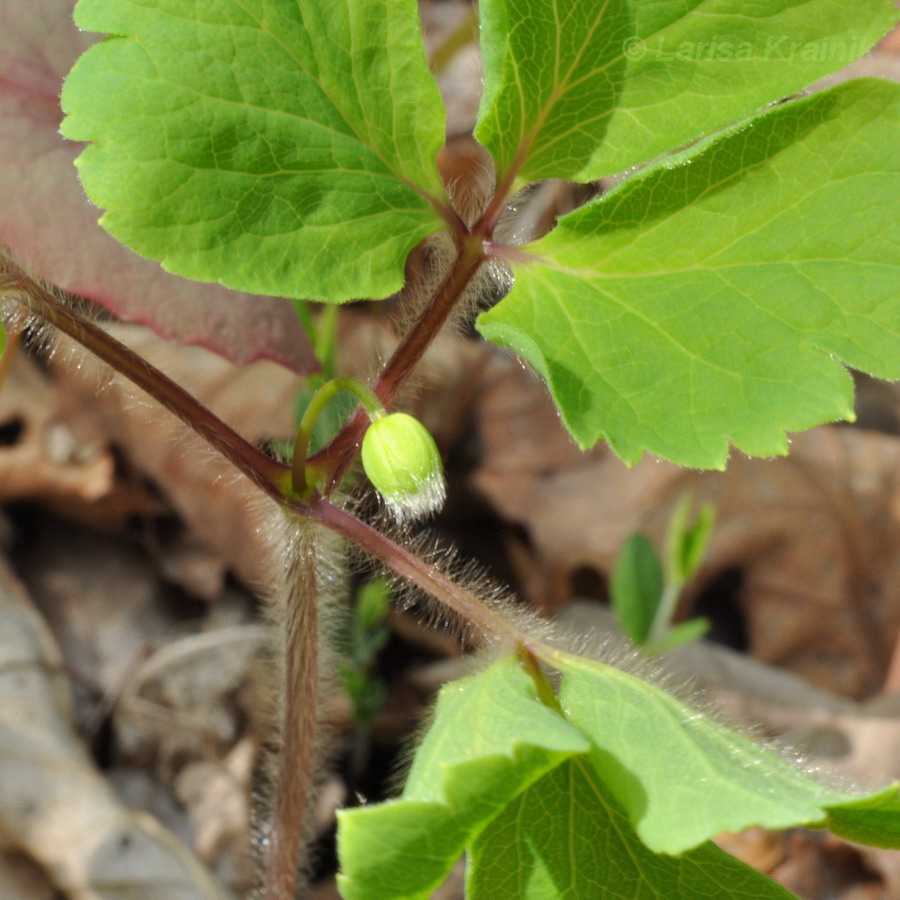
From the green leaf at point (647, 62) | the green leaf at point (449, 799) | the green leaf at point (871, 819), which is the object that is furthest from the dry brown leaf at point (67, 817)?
the green leaf at point (647, 62)

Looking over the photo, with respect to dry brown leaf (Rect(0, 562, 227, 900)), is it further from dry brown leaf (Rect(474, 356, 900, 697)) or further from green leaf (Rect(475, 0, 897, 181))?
green leaf (Rect(475, 0, 897, 181))

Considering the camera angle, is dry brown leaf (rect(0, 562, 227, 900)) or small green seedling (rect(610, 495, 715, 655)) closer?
dry brown leaf (rect(0, 562, 227, 900))

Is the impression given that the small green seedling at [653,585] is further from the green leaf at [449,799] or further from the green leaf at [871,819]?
the green leaf at [449,799]

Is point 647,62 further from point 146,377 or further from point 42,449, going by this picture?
point 42,449

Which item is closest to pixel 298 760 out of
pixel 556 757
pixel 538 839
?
pixel 538 839

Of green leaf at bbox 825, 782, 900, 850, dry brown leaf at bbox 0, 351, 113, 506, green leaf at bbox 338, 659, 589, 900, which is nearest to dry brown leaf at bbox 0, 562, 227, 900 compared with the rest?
dry brown leaf at bbox 0, 351, 113, 506

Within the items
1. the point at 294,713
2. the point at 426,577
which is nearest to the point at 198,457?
the point at 294,713
